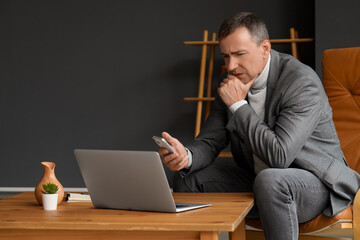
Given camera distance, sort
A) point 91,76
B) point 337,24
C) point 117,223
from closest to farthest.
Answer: point 117,223 → point 337,24 → point 91,76

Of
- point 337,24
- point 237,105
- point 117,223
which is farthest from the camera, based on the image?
point 337,24

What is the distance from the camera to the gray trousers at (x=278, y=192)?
5.91 feet

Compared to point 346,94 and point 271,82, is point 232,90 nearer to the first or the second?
point 271,82

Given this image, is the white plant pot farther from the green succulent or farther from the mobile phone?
the mobile phone

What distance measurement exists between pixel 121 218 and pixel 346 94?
4.65 ft

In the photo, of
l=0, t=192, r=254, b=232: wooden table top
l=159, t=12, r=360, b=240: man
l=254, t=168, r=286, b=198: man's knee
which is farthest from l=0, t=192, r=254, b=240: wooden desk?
l=159, t=12, r=360, b=240: man

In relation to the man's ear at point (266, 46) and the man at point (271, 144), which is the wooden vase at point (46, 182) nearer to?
the man at point (271, 144)

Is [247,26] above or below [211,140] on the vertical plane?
above

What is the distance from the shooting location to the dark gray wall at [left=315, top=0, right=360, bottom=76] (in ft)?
13.6

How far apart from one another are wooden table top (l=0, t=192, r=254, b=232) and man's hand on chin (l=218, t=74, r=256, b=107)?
472 mm

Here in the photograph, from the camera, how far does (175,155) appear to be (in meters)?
2.02

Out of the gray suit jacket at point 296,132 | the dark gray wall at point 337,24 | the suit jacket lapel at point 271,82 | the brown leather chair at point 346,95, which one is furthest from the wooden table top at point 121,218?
the dark gray wall at point 337,24

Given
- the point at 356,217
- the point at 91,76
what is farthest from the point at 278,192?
the point at 91,76

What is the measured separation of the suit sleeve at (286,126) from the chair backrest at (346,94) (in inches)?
17.2
